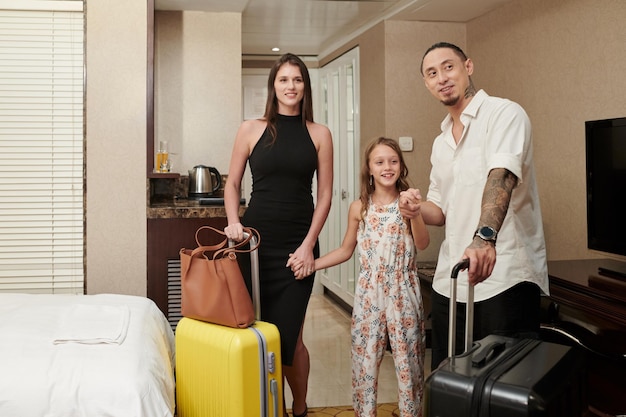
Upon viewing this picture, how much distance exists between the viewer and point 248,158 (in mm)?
2723

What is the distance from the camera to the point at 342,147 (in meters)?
6.08

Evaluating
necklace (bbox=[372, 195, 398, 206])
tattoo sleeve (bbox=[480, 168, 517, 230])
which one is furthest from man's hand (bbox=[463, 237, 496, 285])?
necklace (bbox=[372, 195, 398, 206])

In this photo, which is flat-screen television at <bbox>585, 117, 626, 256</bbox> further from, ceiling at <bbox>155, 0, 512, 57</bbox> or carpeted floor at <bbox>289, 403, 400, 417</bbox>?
ceiling at <bbox>155, 0, 512, 57</bbox>

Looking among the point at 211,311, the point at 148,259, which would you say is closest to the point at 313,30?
the point at 148,259

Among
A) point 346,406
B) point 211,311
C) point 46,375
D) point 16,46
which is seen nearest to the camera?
point 46,375

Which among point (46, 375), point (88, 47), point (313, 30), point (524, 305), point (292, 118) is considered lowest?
point (46, 375)

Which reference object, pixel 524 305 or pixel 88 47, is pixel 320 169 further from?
pixel 88 47

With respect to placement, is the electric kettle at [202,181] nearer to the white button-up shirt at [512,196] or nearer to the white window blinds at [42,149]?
the white window blinds at [42,149]

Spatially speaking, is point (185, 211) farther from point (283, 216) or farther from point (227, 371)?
point (227, 371)

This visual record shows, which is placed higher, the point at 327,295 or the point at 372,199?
the point at 372,199

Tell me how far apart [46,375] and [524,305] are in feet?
4.47

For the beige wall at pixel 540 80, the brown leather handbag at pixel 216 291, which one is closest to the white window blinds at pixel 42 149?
the brown leather handbag at pixel 216 291

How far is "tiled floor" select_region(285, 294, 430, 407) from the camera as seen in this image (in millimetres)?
3520

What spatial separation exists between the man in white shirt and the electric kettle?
2486 millimetres
